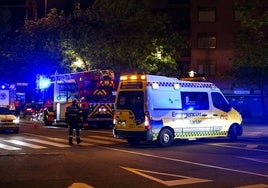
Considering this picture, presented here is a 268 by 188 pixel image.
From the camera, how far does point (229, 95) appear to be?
183 ft

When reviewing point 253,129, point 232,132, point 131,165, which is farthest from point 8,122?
point 253,129

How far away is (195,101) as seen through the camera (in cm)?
1997

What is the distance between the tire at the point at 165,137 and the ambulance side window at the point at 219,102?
8.99 ft

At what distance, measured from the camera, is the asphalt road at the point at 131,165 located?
35.6 ft

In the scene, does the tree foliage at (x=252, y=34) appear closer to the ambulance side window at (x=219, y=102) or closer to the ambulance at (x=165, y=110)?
the ambulance side window at (x=219, y=102)

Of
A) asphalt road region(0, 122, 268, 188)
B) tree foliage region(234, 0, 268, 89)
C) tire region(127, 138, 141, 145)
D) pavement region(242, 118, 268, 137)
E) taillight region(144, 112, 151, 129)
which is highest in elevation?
tree foliage region(234, 0, 268, 89)

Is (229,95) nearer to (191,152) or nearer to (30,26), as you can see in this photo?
(30,26)

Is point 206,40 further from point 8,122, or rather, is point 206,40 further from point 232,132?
point 232,132

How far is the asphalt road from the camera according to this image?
35.6 feet

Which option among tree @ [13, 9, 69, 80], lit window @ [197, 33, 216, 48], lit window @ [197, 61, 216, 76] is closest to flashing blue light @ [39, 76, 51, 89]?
tree @ [13, 9, 69, 80]

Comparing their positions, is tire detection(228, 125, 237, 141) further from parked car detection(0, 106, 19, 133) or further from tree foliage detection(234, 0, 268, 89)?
parked car detection(0, 106, 19, 133)

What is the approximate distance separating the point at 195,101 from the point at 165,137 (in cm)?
222

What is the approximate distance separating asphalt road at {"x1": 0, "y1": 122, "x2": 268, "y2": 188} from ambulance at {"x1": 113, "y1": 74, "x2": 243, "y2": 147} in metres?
0.59

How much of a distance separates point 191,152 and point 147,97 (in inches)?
108
